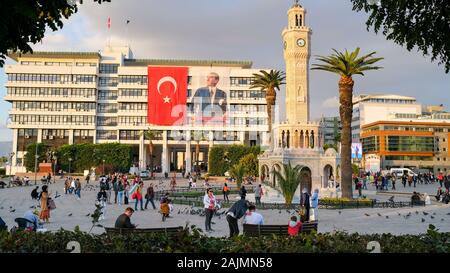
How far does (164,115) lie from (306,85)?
47315 mm

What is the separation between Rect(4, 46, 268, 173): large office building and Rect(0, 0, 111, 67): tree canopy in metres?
83.3

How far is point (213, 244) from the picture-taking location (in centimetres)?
706

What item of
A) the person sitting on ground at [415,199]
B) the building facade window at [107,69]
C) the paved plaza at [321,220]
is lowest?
the paved plaza at [321,220]

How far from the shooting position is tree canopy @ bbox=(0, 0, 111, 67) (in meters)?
7.91

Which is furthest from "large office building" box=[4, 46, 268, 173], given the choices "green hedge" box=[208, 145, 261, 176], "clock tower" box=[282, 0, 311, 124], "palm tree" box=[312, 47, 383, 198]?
"palm tree" box=[312, 47, 383, 198]

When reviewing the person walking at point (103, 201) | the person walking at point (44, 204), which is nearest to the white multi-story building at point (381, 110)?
the person walking at point (103, 201)

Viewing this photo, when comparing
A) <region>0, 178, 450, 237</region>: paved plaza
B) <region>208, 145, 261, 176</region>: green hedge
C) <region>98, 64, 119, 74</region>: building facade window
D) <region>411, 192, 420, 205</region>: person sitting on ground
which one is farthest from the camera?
<region>98, 64, 119, 74</region>: building facade window

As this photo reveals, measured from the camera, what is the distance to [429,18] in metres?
11.1

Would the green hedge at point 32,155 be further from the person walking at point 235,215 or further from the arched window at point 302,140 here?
the person walking at point 235,215

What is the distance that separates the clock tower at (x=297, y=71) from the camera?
168 ft

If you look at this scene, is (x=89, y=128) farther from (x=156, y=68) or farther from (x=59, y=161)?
(x=156, y=68)

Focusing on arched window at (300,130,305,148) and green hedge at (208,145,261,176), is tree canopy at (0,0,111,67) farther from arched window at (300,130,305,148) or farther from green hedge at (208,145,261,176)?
green hedge at (208,145,261,176)

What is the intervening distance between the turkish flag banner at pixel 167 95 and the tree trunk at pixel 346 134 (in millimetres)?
61093
